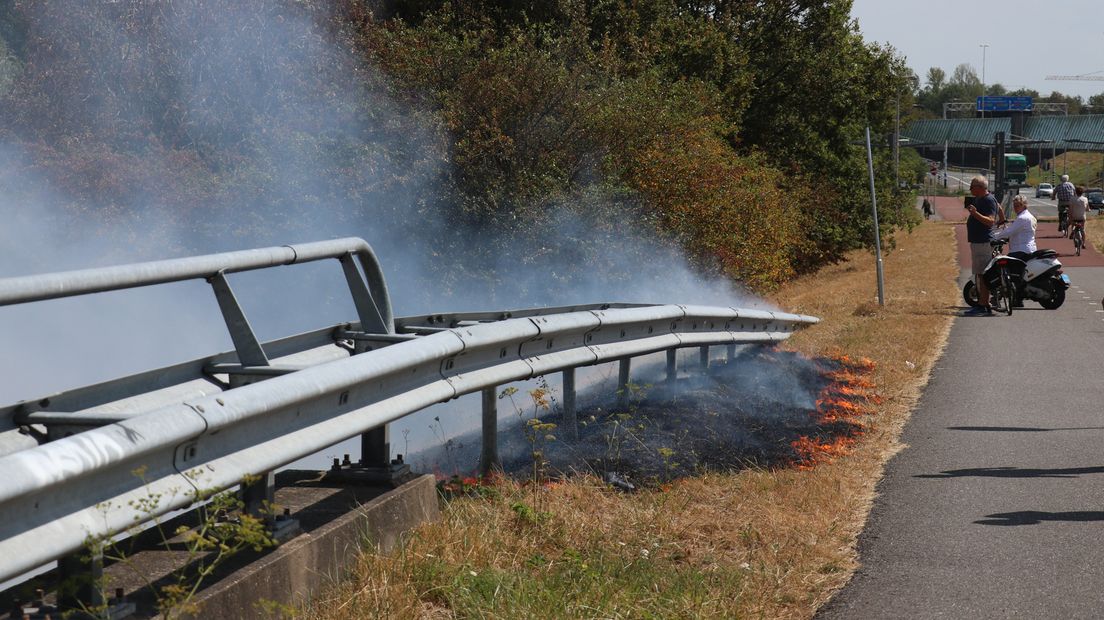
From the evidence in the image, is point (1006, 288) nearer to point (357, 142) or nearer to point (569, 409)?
point (357, 142)

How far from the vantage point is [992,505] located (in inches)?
274

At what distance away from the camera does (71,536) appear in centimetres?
324

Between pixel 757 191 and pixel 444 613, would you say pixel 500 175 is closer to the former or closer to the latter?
pixel 757 191

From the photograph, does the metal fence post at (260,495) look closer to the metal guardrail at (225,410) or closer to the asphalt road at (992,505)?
the metal guardrail at (225,410)

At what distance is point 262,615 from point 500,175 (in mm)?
13121

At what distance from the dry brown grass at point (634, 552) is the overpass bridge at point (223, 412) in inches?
14.7

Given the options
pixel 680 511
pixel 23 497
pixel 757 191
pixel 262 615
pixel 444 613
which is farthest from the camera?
pixel 757 191

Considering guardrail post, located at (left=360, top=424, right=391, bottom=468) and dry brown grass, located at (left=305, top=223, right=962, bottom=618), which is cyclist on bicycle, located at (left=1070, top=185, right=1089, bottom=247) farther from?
guardrail post, located at (left=360, top=424, right=391, bottom=468)

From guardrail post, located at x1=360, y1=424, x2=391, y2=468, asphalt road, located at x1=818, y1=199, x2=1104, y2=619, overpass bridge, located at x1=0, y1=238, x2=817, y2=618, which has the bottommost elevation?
asphalt road, located at x1=818, y1=199, x2=1104, y2=619

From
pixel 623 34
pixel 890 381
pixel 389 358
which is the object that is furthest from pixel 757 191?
pixel 389 358

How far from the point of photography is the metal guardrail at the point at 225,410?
319cm

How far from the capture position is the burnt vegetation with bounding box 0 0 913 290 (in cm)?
1542

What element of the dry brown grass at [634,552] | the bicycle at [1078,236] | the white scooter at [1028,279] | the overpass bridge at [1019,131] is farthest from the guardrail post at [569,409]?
the overpass bridge at [1019,131]


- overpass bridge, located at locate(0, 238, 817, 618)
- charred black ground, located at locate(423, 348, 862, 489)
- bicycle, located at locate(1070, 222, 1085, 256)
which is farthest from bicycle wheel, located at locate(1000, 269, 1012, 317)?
bicycle, located at locate(1070, 222, 1085, 256)
